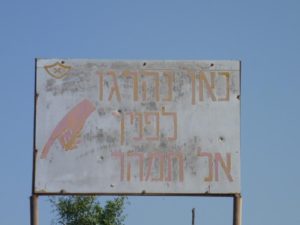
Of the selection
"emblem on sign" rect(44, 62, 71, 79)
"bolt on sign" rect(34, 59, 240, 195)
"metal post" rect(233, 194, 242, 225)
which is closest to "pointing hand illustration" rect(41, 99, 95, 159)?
"bolt on sign" rect(34, 59, 240, 195)

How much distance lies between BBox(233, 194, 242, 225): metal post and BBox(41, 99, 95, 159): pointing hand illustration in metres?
2.28

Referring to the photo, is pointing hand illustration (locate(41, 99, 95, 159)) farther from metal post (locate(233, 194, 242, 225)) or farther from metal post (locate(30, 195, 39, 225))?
metal post (locate(233, 194, 242, 225))

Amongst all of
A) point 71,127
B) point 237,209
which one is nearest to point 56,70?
point 71,127

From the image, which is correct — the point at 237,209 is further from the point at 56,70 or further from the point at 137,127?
the point at 56,70

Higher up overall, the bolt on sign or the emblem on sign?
the emblem on sign

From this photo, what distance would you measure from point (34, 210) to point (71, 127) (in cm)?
122

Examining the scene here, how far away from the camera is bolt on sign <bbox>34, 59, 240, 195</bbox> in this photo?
37.8 feet

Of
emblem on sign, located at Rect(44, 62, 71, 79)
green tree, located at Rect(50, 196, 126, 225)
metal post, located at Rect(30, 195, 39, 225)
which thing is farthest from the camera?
green tree, located at Rect(50, 196, 126, 225)

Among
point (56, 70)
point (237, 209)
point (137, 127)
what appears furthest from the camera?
point (56, 70)

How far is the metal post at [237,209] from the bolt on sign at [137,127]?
136mm

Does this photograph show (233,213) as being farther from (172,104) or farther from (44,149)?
(44,149)

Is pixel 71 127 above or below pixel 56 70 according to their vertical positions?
below

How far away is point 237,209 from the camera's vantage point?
37.6 feet

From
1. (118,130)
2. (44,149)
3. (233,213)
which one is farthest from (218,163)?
(44,149)
